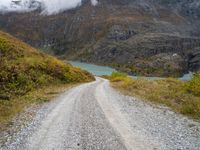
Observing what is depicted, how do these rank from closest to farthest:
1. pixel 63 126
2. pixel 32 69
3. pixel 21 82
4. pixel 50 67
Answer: pixel 63 126
pixel 21 82
pixel 32 69
pixel 50 67

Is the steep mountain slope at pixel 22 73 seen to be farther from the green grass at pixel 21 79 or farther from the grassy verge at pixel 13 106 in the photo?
the grassy verge at pixel 13 106

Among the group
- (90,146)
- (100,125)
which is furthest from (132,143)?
(100,125)

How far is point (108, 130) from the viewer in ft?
69.3

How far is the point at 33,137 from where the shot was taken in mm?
19844

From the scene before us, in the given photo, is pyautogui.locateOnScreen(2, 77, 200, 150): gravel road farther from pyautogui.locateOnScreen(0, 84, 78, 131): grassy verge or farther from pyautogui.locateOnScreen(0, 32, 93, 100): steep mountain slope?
pyautogui.locateOnScreen(0, 32, 93, 100): steep mountain slope

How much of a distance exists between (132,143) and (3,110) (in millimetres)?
13312

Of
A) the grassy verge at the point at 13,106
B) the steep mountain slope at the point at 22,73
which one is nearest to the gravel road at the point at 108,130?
the grassy verge at the point at 13,106

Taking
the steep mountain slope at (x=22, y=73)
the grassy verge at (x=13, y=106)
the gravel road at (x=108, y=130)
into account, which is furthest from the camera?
the steep mountain slope at (x=22, y=73)

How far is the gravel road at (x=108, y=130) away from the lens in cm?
1806

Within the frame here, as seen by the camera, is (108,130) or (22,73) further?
(22,73)

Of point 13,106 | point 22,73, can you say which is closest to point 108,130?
point 13,106

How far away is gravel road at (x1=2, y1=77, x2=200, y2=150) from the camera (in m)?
18.1

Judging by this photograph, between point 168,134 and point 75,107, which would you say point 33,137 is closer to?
point 168,134

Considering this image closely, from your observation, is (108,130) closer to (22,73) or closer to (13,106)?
(13,106)
